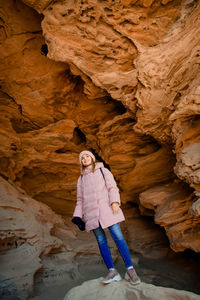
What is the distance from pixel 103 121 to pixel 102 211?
326cm

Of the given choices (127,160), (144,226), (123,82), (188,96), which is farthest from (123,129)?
(144,226)

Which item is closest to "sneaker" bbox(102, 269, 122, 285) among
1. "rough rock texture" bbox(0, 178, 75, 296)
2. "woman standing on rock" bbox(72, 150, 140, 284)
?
"woman standing on rock" bbox(72, 150, 140, 284)

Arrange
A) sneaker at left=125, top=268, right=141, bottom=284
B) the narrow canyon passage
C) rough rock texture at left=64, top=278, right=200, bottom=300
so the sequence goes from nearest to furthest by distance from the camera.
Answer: rough rock texture at left=64, top=278, right=200, bottom=300, sneaker at left=125, top=268, right=141, bottom=284, the narrow canyon passage

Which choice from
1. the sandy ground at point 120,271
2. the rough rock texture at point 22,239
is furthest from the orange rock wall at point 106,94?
the rough rock texture at point 22,239

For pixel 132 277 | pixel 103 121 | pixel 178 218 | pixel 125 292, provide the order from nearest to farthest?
pixel 125 292
pixel 132 277
pixel 178 218
pixel 103 121

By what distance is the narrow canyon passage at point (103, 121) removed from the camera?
3537 millimetres

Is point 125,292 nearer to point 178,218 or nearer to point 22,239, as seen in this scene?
point 178,218

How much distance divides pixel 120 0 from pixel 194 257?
4817 mm

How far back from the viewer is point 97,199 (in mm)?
2898

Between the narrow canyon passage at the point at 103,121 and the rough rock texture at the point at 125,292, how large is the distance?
2.93 feet

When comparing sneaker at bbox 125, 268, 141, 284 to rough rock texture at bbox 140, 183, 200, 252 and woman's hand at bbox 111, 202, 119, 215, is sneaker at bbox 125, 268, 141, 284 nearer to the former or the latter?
woman's hand at bbox 111, 202, 119, 215

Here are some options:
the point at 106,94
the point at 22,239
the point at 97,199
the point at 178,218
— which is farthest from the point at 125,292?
the point at 106,94

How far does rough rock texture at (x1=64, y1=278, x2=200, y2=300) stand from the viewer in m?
2.14

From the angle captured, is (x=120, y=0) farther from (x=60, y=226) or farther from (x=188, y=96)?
(x=60, y=226)
